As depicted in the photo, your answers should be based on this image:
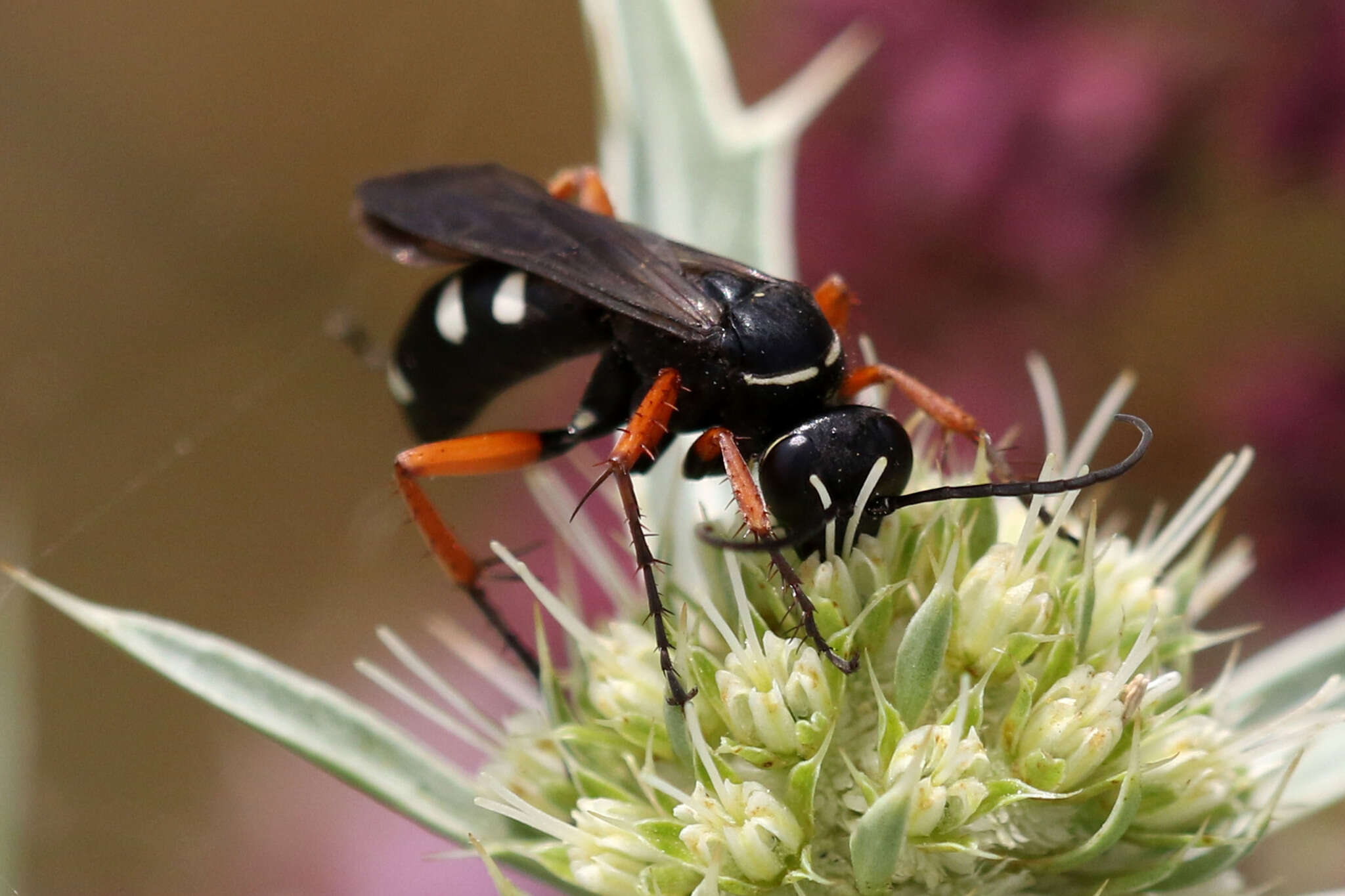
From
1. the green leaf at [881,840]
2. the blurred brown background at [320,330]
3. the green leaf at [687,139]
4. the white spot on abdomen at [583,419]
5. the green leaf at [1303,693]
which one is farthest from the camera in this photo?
the blurred brown background at [320,330]

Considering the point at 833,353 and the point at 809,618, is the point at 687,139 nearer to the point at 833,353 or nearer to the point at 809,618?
the point at 833,353

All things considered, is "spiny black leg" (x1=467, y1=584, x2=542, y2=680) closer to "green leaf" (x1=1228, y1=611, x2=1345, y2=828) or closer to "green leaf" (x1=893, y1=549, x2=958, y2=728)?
"green leaf" (x1=893, y1=549, x2=958, y2=728)

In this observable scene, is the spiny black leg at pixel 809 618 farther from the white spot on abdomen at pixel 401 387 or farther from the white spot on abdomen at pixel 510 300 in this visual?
the white spot on abdomen at pixel 401 387

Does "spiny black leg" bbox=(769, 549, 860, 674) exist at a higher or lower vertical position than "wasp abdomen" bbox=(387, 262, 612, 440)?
lower

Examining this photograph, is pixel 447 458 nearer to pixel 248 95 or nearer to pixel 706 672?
pixel 706 672

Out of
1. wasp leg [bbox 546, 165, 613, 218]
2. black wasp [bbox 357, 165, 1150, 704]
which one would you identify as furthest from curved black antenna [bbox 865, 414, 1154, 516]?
wasp leg [bbox 546, 165, 613, 218]

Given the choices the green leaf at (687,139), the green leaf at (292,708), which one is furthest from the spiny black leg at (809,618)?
the green leaf at (687,139)
